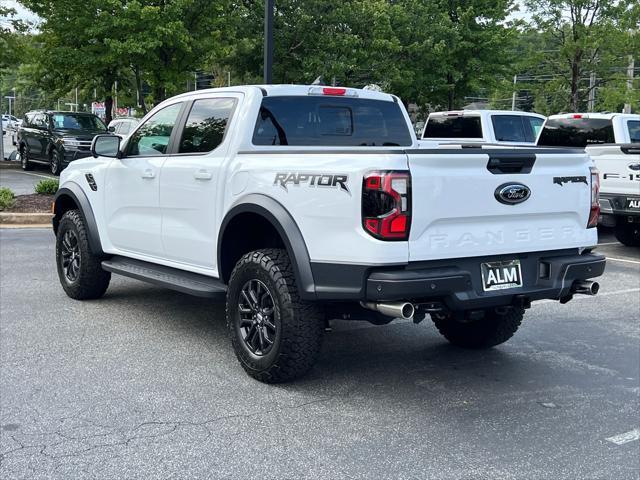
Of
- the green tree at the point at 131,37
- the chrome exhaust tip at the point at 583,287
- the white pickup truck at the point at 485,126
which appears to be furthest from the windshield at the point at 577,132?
the green tree at the point at 131,37

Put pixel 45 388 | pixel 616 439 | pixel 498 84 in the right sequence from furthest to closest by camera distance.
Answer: pixel 498 84 → pixel 45 388 → pixel 616 439

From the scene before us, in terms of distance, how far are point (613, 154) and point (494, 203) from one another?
696 centimetres

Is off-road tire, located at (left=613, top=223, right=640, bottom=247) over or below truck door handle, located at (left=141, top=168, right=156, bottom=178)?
below

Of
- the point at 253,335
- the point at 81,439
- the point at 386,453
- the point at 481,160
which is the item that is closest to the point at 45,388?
the point at 81,439

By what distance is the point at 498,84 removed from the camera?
27.5 m

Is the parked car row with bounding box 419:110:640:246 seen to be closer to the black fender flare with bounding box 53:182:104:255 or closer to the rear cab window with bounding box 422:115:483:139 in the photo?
the rear cab window with bounding box 422:115:483:139

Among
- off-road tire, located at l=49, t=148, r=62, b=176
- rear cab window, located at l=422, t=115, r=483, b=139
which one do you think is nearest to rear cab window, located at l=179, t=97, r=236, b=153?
rear cab window, located at l=422, t=115, r=483, b=139

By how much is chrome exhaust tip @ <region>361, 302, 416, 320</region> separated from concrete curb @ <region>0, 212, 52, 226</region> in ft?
31.4

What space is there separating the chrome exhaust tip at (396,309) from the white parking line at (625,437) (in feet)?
4.18

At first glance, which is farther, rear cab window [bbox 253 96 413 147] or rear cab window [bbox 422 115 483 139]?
rear cab window [bbox 422 115 483 139]

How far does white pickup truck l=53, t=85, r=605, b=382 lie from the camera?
4082mm

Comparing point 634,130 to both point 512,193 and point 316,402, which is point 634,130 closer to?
point 512,193

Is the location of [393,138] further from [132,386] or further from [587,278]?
[132,386]

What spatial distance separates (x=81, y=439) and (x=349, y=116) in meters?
3.15
